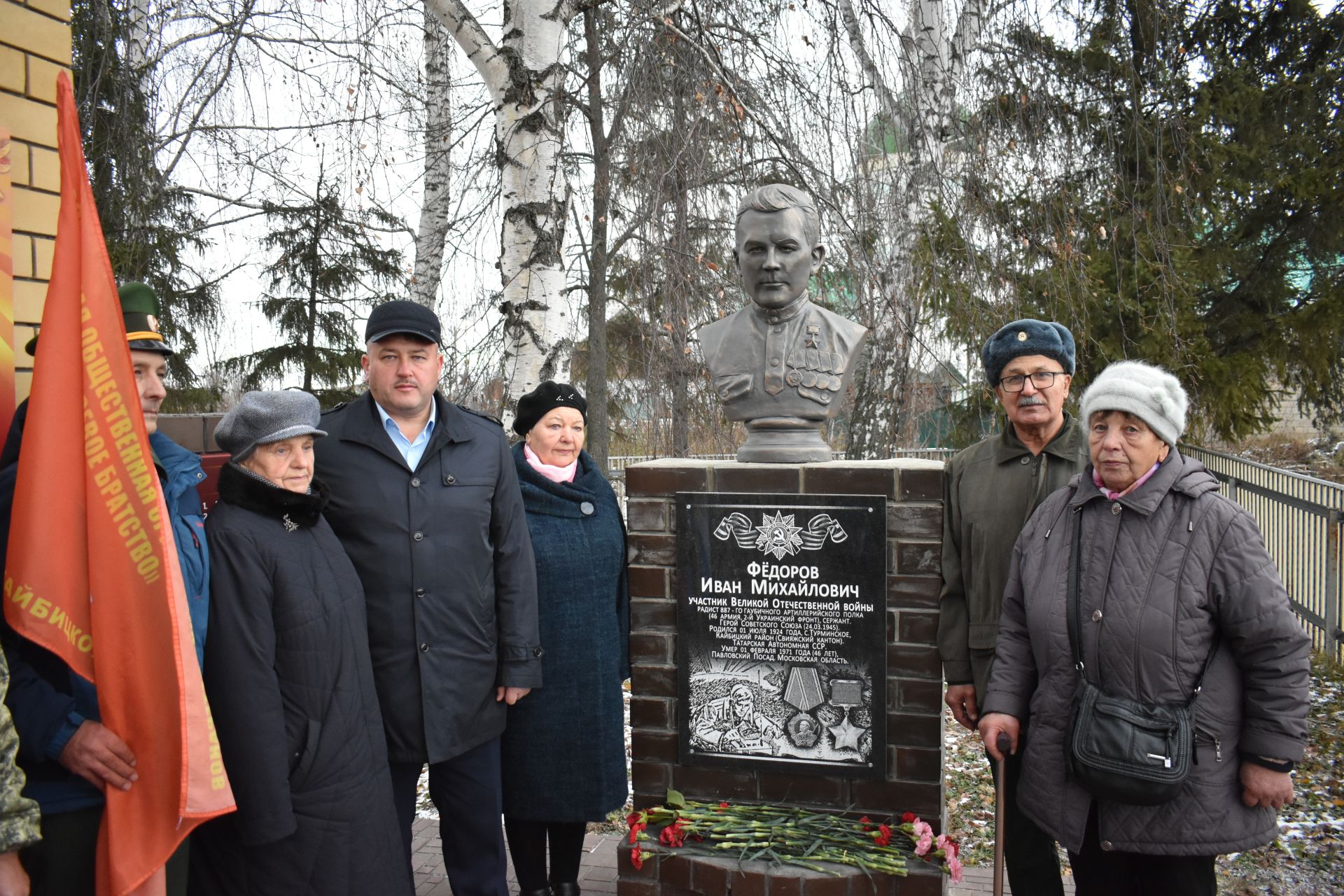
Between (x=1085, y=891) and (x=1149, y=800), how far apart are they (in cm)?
49

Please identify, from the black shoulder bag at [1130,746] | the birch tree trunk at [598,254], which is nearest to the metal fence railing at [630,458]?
the birch tree trunk at [598,254]

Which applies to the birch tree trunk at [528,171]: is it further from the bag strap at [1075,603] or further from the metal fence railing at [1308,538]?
the metal fence railing at [1308,538]

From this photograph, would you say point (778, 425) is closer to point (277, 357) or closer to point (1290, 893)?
point (1290, 893)

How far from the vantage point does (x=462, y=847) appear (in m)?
2.92

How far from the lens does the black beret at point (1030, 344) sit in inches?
110

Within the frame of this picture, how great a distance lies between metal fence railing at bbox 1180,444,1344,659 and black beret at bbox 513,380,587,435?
568cm

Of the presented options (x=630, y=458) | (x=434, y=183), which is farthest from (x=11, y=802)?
(x=630, y=458)

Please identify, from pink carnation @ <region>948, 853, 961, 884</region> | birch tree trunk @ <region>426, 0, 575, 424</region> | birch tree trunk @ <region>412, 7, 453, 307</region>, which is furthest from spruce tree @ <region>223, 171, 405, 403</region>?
pink carnation @ <region>948, 853, 961, 884</region>

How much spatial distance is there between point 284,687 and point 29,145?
1.72 meters

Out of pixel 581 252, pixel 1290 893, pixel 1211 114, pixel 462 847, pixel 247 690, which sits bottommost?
pixel 1290 893

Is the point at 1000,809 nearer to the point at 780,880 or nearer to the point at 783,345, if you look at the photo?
the point at 780,880

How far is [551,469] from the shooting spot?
3182mm

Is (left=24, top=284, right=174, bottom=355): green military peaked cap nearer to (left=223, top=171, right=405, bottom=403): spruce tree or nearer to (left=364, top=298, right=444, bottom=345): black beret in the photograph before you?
(left=364, top=298, right=444, bottom=345): black beret

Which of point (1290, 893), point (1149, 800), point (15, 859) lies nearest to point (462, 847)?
point (15, 859)
